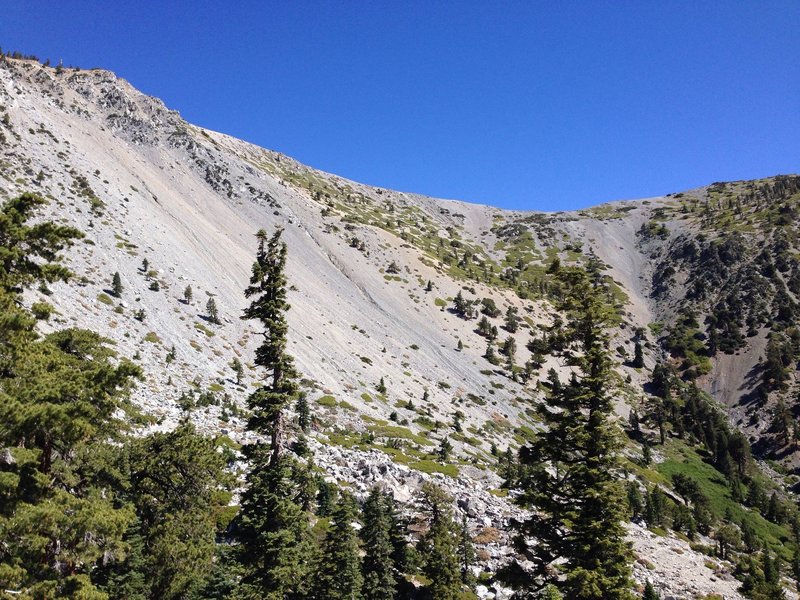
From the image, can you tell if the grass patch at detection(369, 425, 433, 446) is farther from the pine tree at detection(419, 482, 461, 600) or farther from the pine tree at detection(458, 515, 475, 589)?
the pine tree at detection(419, 482, 461, 600)

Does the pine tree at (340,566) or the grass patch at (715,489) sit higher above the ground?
the grass patch at (715,489)

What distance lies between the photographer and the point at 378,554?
1188 inches

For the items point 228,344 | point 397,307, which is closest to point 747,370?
point 397,307

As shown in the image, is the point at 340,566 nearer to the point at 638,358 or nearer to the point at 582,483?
the point at 582,483

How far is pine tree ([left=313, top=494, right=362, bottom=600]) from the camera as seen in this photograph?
26.8 metres

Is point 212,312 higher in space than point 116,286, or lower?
higher

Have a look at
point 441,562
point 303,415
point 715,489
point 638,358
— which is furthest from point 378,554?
point 638,358

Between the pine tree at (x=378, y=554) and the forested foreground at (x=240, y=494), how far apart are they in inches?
3.3

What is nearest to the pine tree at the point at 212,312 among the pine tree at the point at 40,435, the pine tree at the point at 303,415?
the pine tree at the point at 303,415

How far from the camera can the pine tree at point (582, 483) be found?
15.9m

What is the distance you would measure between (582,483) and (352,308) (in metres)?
83.1

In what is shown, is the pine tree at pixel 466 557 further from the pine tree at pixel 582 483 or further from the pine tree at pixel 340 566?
the pine tree at pixel 582 483

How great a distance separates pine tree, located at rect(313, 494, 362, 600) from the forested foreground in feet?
0.26

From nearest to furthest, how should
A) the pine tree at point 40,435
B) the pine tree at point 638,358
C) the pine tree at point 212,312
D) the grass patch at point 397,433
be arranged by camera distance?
the pine tree at point 40,435
the grass patch at point 397,433
the pine tree at point 212,312
the pine tree at point 638,358
